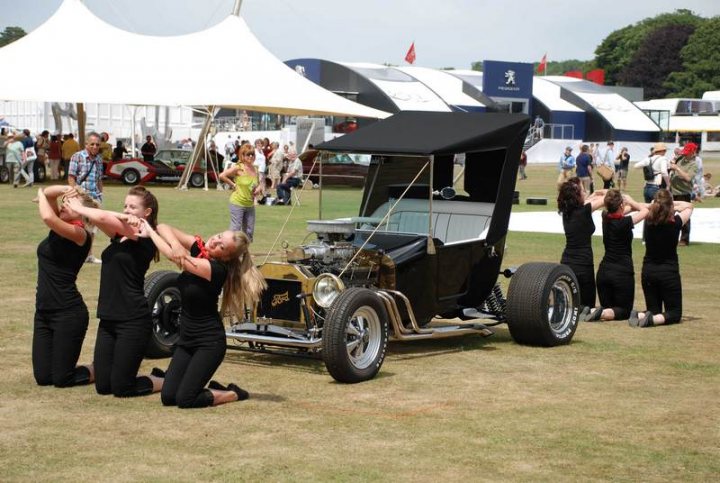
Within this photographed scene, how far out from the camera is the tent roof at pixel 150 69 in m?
29.5

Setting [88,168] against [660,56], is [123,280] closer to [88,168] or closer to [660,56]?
[88,168]

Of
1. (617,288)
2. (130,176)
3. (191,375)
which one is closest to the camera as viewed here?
(191,375)

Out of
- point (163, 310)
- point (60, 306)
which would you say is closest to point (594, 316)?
point (163, 310)

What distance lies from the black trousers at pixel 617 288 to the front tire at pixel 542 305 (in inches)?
60.7

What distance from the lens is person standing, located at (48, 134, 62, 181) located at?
1549 inches

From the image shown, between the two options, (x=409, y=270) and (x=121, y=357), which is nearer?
(x=121, y=357)

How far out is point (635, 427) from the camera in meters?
7.10

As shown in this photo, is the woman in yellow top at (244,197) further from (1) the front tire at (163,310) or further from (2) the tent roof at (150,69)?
(2) the tent roof at (150,69)

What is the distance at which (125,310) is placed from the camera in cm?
773

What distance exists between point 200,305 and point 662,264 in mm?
5782

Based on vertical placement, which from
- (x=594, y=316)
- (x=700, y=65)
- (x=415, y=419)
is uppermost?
(x=700, y=65)

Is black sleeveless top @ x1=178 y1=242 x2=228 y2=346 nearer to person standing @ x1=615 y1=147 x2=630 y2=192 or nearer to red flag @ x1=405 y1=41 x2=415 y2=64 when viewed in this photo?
person standing @ x1=615 y1=147 x2=630 y2=192

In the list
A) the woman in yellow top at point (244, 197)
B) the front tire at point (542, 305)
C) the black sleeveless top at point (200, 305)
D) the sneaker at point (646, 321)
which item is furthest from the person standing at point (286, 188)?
the black sleeveless top at point (200, 305)

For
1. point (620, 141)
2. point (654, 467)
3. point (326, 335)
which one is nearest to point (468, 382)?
point (326, 335)
